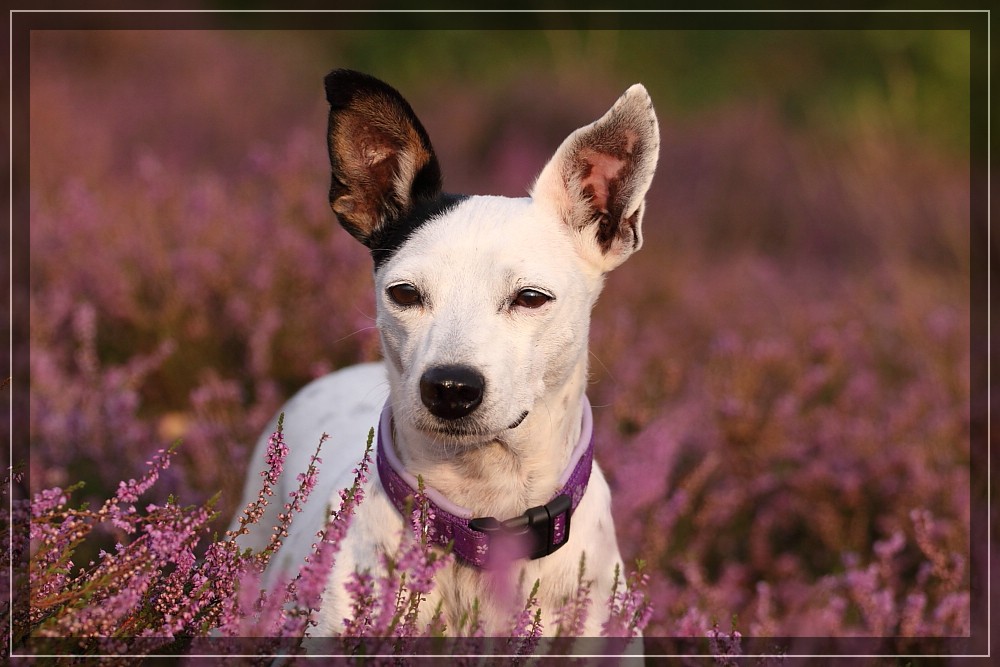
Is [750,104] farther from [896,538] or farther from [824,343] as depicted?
[896,538]

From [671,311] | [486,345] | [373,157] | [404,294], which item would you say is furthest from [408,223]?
[671,311]

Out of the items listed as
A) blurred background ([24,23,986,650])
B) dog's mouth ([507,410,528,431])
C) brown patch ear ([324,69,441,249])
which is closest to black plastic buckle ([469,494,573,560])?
dog's mouth ([507,410,528,431])

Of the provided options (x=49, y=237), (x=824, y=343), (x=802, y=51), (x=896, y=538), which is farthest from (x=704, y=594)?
(x=802, y=51)

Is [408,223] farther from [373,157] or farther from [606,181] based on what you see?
[606,181]

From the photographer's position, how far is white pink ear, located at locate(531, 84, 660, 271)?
8.57 feet

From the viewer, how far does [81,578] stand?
2.32 meters

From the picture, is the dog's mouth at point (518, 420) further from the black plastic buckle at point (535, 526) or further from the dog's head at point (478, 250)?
the black plastic buckle at point (535, 526)

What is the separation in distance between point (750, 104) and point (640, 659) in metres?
10.5

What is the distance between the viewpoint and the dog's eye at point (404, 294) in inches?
100

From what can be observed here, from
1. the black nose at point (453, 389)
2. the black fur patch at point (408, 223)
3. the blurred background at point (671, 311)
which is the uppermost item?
the black fur patch at point (408, 223)

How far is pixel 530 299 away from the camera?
2.53 meters

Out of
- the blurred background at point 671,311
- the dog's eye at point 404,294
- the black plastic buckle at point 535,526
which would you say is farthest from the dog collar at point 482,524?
the blurred background at point 671,311

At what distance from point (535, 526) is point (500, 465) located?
0.21m

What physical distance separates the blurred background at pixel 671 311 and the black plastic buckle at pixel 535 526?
22.1 inches
